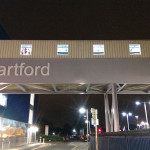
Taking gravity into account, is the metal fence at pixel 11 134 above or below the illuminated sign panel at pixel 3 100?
below

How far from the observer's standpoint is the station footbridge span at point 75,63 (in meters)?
16.4

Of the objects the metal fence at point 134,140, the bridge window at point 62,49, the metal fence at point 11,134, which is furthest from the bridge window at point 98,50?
the metal fence at point 11,134

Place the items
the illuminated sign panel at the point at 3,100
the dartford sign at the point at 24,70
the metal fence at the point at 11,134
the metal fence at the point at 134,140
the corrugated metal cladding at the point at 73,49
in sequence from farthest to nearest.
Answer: the illuminated sign panel at the point at 3,100 < the metal fence at the point at 11,134 < the corrugated metal cladding at the point at 73,49 < the dartford sign at the point at 24,70 < the metal fence at the point at 134,140

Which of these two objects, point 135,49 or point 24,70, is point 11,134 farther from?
point 135,49

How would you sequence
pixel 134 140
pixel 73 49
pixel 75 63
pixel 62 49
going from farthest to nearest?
pixel 73 49, pixel 62 49, pixel 75 63, pixel 134 140

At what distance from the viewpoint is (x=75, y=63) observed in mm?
16750

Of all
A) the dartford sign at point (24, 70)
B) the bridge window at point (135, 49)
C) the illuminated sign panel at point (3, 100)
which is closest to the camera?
the dartford sign at point (24, 70)

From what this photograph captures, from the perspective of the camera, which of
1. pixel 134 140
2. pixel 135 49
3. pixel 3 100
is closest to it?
pixel 134 140

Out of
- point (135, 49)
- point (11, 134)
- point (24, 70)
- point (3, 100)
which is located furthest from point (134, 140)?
point (11, 134)

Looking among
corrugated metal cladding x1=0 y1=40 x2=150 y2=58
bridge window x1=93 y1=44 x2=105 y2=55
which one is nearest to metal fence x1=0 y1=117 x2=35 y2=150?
corrugated metal cladding x1=0 y1=40 x2=150 y2=58

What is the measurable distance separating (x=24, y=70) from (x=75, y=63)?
4144 millimetres

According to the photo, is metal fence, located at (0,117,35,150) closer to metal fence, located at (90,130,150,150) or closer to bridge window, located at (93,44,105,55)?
bridge window, located at (93,44,105,55)

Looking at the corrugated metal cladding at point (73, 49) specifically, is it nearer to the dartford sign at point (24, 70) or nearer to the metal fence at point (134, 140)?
the dartford sign at point (24, 70)

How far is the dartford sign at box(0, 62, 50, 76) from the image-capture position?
16.3 m
